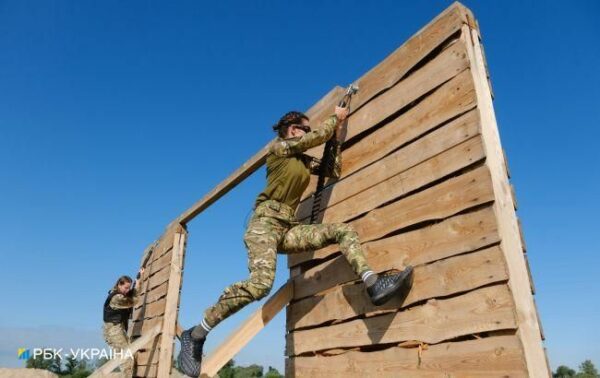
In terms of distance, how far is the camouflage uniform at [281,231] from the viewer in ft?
11.7

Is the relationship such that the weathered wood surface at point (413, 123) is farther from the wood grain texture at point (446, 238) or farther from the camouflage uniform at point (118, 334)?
the camouflage uniform at point (118, 334)

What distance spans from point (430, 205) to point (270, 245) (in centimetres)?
134

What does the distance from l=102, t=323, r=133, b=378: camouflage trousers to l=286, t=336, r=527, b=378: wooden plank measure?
18.3ft

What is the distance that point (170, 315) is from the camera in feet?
23.9

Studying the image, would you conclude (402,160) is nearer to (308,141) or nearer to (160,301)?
(308,141)

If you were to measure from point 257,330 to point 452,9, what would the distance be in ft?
10.6

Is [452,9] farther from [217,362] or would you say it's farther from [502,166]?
[217,362]

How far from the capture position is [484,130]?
2949 mm

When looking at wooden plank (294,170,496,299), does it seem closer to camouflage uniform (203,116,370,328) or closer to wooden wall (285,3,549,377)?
wooden wall (285,3,549,377)

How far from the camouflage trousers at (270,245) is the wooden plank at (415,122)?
2.41 ft

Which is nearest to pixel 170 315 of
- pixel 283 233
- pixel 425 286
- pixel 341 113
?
pixel 283 233

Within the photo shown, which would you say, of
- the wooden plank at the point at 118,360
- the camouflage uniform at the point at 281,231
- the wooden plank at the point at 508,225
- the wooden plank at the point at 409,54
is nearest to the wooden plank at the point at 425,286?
the wooden plank at the point at 508,225

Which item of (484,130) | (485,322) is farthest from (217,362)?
(484,130)

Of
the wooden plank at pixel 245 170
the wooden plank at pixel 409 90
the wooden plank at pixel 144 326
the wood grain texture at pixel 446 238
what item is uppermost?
the wooden plank at pixel 245 170
